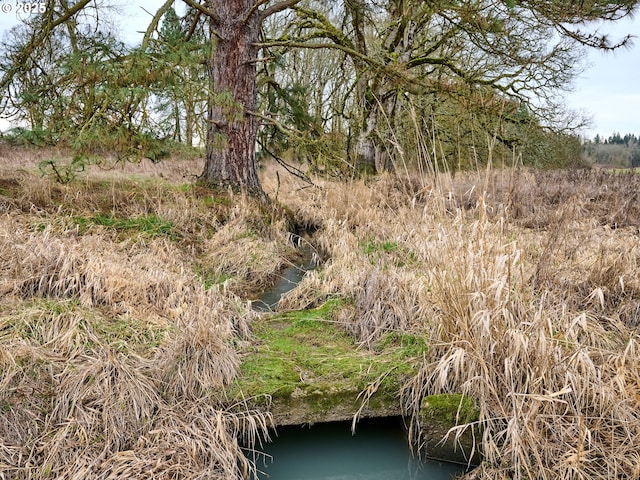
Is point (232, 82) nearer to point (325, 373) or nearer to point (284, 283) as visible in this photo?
point (284, 283)

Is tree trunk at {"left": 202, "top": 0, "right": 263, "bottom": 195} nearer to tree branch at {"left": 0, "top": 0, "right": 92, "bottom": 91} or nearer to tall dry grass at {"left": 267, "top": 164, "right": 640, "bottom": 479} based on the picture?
tree branch at {"left": 0, "top": 0, "right": 92, "bottom": 91}

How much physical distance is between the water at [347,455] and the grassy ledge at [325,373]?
19 centimetres

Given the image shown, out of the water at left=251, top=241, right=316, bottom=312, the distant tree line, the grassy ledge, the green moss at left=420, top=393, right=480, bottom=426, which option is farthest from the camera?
the distant tree line

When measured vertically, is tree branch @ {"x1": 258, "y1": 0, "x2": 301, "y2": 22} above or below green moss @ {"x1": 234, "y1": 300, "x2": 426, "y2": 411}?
above

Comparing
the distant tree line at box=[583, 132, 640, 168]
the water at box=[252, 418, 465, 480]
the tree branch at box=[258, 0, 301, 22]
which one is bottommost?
the water at box=[252, 418, 465, 480]

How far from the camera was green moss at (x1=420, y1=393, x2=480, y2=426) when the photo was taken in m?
2.66

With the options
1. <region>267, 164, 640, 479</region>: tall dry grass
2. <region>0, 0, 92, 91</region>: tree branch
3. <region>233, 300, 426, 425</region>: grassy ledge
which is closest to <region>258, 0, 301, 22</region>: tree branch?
<region>0, 0, 92, 91</region>: tree branch

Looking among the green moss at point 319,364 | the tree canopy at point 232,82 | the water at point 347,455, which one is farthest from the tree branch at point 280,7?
the water at point 347,455

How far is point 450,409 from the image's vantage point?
2.69m

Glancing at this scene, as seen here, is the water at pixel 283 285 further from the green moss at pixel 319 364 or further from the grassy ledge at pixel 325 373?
the grassy ledge at pixel 325 373

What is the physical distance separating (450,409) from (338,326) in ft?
4.67

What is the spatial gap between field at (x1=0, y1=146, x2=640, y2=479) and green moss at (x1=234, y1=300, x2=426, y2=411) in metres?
0.09

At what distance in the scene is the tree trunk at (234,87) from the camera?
6816 millimetres

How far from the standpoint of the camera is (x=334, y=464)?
9.68 ft
